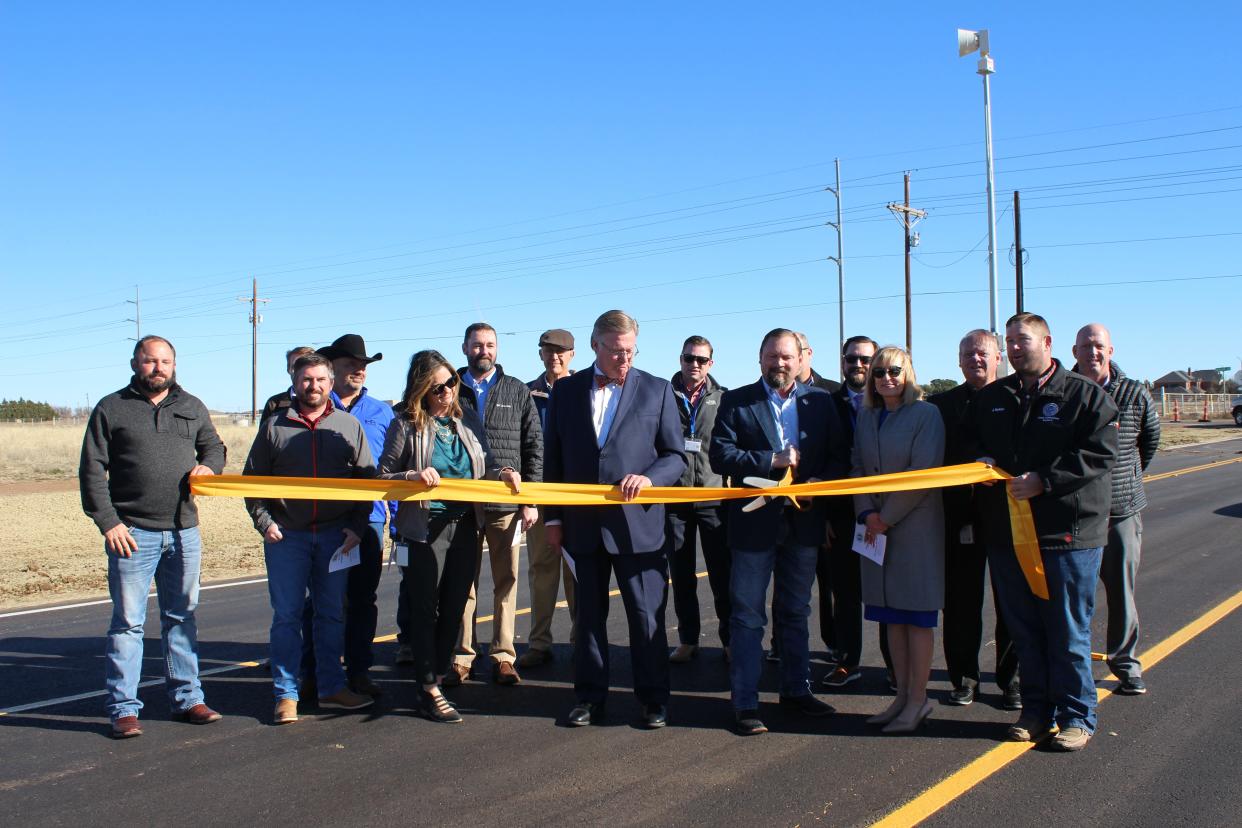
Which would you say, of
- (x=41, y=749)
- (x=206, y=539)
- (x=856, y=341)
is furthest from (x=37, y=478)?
(x=856, y=341)

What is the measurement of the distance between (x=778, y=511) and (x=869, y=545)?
1.79ft

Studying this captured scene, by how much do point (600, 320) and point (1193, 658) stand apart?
4710mm

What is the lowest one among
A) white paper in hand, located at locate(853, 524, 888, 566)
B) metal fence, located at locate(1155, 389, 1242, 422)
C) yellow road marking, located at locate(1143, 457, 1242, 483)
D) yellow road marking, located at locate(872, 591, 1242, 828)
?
yellow road marking, located at locate(872, 591, 1242, 828)

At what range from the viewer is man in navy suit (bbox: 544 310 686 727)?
558 cm

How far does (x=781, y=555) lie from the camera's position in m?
5.65

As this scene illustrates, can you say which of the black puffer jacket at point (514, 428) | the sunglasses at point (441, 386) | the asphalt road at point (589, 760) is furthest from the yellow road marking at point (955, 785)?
the sunglasses at point (441, 386)

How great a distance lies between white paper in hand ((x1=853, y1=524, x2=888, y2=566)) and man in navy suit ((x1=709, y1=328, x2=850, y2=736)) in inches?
8.5

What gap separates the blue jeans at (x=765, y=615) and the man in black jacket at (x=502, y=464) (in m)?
1.65

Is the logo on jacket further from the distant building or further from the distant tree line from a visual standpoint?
the distant building

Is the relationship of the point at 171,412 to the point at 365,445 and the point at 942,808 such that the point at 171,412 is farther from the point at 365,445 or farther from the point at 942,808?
the point at 942,808

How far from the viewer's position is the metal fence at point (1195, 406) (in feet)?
201

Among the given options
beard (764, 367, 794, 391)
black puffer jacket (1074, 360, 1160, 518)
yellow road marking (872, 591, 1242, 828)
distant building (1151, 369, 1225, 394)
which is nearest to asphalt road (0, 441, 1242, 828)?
yellow road marking (872, 591, 1242, 828)

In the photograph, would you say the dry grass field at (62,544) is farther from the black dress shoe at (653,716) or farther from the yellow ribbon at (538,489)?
the black dress shoe at (653,716)

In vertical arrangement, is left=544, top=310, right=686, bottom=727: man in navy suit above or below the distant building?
below
